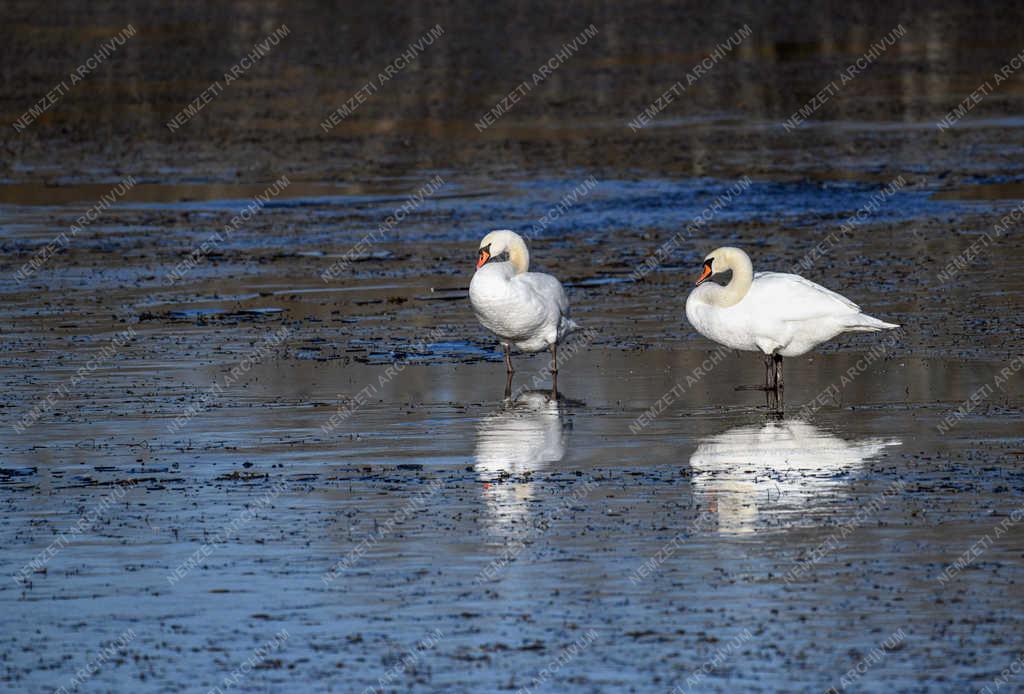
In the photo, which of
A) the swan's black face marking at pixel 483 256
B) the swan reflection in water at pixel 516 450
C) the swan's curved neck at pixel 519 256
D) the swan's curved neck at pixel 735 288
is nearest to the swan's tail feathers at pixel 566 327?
the swan's curved neck at pixel 519 256

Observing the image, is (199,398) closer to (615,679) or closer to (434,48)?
(615,679)

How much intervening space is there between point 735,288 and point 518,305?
5.34 feet

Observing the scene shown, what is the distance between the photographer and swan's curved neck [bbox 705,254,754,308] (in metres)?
13.2

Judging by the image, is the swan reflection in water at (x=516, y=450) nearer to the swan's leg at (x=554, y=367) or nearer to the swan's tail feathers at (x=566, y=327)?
the swan's leg at (x=554, y=367)

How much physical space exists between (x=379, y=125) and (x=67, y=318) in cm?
1539

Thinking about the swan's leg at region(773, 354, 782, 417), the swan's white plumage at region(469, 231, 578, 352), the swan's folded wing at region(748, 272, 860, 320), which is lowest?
the swan's leg at region(773, 354, 782, 417)

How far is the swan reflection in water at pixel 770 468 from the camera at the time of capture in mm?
9484

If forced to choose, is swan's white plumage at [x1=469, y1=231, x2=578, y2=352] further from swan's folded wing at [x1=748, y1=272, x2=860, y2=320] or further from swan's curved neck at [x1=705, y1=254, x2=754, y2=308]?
swan's folded wing at [x1=748, y1=272, x2=860, y2=320]

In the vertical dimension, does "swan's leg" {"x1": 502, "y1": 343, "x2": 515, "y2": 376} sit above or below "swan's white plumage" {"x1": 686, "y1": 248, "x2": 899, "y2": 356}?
above

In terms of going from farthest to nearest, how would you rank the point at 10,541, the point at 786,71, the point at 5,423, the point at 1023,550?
1. the point at 786,71
2. the point at 5,423
3. the point at 10,541
4. the point at 1023,550

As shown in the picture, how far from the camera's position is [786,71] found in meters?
36.7

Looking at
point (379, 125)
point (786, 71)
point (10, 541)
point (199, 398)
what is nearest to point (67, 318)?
point (199, 398)

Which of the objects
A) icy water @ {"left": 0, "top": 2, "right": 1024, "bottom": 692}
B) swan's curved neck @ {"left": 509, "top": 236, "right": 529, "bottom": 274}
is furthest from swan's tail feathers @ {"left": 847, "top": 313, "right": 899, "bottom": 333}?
swan's curved neck @ {"left": 509, "top": 236, "right": 529, "bottom": 274}

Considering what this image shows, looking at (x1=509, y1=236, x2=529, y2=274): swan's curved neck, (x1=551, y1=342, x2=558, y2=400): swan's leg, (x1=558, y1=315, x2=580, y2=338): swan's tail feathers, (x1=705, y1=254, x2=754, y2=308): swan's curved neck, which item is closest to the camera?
(x1=705, y1=254, x2=754, y2=308): swan's curved neck
